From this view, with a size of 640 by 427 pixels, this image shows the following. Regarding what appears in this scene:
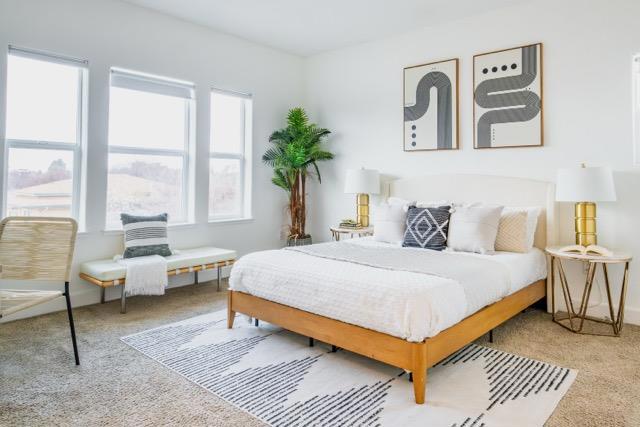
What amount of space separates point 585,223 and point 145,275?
3604 mm

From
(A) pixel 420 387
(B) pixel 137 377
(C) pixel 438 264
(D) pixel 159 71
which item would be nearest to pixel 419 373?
(A) pixel 420 387

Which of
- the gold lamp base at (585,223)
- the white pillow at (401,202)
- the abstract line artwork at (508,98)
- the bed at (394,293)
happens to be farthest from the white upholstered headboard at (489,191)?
the abstract line artwork at (508,98)

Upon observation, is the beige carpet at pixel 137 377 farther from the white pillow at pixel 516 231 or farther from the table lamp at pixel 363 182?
the table lamp at pixel 363 182

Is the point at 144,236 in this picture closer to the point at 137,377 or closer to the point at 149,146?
the point at 149,146

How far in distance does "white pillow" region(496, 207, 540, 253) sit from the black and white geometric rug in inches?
38.8

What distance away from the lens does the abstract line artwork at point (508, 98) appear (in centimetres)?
372

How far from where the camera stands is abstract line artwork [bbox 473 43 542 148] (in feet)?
12.2

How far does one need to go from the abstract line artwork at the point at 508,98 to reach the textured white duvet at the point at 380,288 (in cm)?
122

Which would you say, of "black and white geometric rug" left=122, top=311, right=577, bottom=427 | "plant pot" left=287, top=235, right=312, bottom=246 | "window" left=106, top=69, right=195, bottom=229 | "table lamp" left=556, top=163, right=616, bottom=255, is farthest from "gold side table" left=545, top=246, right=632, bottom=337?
"window" left=106, top=69, right=195, bottom=229

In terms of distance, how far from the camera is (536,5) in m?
3.70

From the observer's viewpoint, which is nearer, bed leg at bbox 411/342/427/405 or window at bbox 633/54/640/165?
bed leg at bbox 411/342/427/405

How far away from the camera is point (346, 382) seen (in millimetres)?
2301

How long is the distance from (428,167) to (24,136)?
3.70 m

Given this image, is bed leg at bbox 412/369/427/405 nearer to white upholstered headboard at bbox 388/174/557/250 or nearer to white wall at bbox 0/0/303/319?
white upholstered headboard at bbox 388/174/557/250
